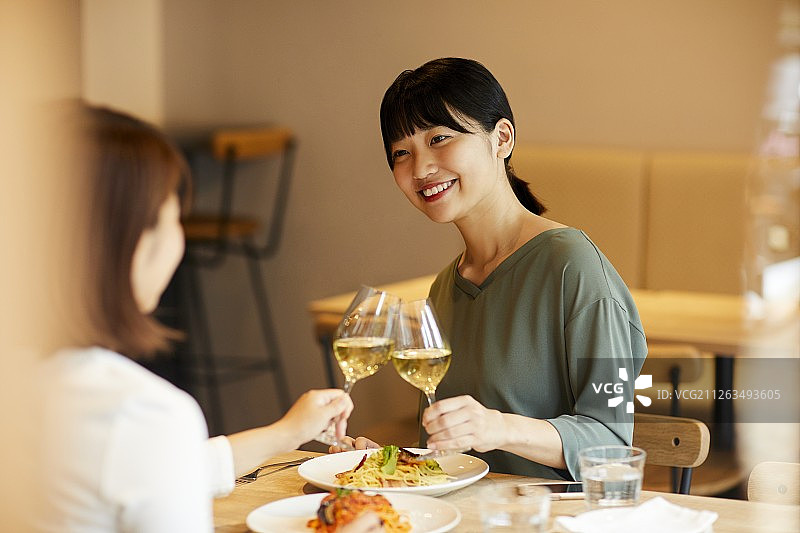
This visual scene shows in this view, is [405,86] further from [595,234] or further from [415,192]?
[595,234]

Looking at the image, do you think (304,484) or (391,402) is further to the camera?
(391,402)

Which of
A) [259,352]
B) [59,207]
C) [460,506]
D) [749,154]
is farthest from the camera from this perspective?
[259,352]

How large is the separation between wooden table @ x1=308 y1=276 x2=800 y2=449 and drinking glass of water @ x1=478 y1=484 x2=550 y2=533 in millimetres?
1351

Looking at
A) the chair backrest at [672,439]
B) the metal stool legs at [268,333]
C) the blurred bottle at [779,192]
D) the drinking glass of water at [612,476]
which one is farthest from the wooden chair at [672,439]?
the metal stool legs at [268,333]

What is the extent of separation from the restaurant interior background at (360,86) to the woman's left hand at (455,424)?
1.38 meters

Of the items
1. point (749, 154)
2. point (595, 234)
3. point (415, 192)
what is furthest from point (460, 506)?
point (749, 154)

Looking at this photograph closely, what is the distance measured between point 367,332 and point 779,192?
156 cm

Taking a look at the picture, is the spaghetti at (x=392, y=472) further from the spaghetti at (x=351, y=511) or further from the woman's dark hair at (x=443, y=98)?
the woman's dark hair at (x=443, y=98)

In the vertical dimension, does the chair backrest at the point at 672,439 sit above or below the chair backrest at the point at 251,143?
below

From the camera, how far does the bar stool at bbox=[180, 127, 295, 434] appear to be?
3.43 metres

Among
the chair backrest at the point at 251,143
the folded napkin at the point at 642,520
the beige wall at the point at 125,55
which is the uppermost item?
the beige wall at the point at 125,55

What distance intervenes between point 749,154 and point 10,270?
2.01 meters

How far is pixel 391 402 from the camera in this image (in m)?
2.86

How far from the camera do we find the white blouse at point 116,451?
837 mm
